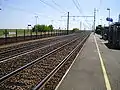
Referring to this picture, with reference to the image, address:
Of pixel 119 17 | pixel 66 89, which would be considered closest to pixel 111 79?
pixel 66 89

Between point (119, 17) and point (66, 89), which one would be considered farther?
point (119, 17)

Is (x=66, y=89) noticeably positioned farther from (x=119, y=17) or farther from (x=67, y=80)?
(x=119, y=17)

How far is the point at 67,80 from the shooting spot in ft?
32.1

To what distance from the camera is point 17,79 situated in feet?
31.9

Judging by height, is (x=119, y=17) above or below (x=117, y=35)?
above

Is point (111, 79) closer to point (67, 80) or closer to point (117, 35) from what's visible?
point (67, 80)

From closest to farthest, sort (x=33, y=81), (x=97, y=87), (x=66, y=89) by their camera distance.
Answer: (x=66, y=89)
(x=97, y=87)
(x=33, y=81)

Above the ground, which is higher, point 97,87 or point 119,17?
point 119,17

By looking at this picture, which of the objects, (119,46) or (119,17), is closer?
(119,46)

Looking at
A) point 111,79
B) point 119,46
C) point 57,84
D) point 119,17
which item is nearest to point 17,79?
point 57,84

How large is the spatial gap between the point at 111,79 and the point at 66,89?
2918mm

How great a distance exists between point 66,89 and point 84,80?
6.26 ft

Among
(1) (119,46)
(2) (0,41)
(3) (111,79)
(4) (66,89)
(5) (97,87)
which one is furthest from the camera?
(1) (119,46)

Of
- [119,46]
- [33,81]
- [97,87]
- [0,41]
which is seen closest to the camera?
[97,87]
